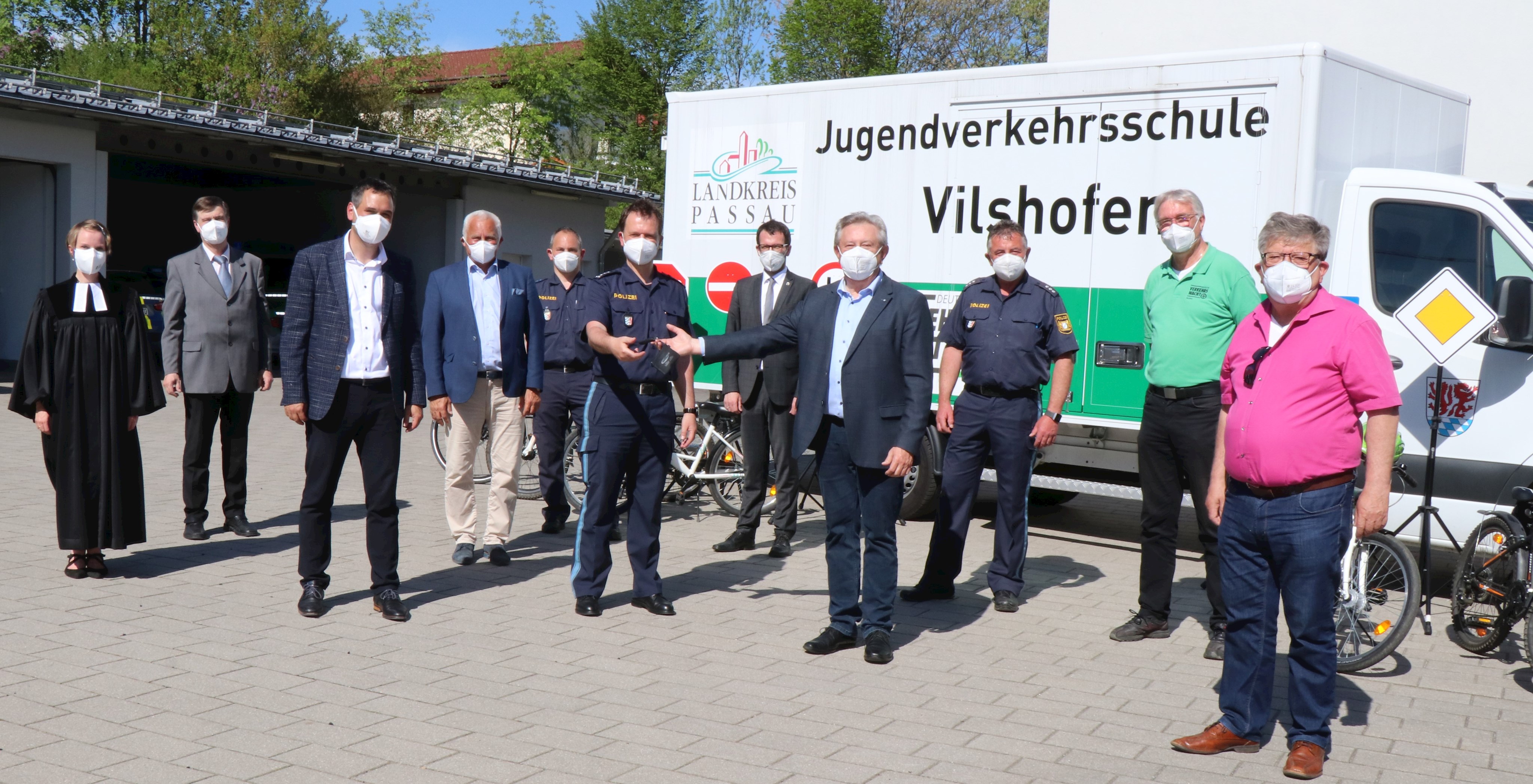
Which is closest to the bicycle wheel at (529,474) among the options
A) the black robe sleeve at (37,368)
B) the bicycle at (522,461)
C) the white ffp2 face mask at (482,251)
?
the bicycle at (522,461)

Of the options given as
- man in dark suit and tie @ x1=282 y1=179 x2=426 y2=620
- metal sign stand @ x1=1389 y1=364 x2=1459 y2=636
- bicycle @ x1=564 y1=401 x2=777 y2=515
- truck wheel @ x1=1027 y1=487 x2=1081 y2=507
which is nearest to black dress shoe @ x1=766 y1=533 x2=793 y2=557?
bicycle @ x1=564 y1=401 x2=777 y2=515

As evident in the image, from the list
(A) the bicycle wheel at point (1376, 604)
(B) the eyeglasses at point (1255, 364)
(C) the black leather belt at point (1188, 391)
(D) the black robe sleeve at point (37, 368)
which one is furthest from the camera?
(D) the black robe sleeve at point (37, 368)

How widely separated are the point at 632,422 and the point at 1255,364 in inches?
117

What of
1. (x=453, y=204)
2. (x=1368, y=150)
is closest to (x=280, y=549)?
(x=1368, y=150)

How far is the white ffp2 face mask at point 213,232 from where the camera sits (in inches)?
300

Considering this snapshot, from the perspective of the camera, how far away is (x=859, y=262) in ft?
17.5

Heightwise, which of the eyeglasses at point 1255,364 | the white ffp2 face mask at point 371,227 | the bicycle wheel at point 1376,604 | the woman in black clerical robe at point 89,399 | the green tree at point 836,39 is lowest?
the bicycle wheel at point 1376,604

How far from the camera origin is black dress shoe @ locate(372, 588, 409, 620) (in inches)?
229

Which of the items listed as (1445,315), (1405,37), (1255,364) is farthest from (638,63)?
(1255,364)

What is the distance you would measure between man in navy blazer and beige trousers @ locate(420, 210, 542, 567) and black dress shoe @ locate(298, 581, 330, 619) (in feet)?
3.96

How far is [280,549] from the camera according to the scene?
24.2 feet

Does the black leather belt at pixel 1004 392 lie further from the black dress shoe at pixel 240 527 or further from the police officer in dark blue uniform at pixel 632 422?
the black dress shoe at pixel 240 527

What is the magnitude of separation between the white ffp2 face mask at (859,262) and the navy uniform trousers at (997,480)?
4.48 feet

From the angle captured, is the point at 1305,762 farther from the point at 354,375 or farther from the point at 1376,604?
the point at 354,375
